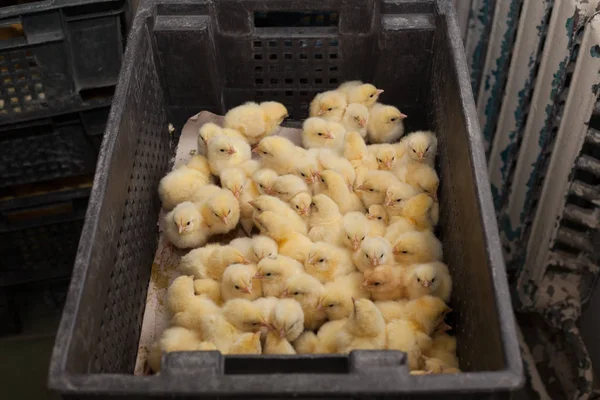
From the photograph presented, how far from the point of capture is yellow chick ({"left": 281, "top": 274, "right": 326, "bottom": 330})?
1506 mm

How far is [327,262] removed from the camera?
5.23 ft

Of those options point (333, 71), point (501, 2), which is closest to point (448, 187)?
point (333, 71)

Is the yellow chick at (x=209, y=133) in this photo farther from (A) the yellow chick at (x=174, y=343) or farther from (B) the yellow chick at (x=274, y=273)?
(A) the yellow chick at (x=174, y=343)

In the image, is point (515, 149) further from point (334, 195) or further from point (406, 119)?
point (334, 195)

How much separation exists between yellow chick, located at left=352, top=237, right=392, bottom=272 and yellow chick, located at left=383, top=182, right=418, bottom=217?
0.14 meters

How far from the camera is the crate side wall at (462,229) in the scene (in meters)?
1.22

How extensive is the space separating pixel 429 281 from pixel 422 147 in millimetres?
406

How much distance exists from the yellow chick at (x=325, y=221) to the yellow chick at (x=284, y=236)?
0.12ft

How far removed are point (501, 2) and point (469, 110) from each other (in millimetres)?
646

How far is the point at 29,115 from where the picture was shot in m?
1.88

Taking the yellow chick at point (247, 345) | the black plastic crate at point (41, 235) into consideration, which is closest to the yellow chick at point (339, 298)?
the yellow chick at point (247, 345)

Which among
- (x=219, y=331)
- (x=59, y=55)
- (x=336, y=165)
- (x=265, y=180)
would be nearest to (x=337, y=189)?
(x=336, y=165)

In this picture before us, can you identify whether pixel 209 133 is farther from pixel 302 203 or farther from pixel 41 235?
pixel 41 235

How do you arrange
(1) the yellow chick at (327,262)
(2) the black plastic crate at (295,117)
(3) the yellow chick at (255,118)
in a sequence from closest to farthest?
(2) the black plastic crate at (295,117)
(1) the yellow chick at (327,262)
(3) the yellow chick at (255,118)
